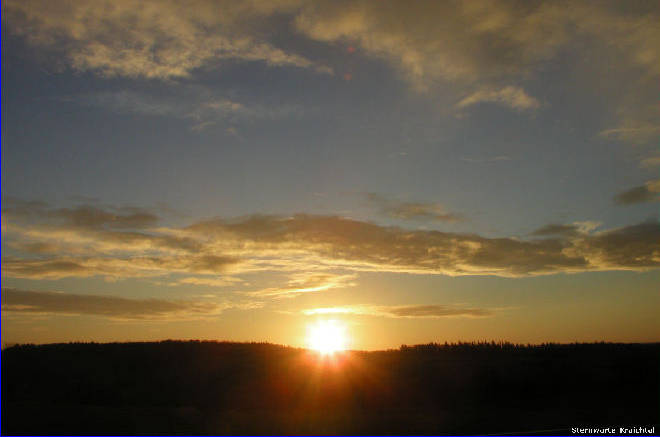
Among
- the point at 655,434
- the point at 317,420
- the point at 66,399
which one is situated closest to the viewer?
the point at 655,434

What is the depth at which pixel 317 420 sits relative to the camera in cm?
2122

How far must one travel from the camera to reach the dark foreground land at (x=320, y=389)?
20469 millimetres

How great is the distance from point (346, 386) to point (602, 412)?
11.6m

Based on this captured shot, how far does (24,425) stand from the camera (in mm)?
Result: 19672

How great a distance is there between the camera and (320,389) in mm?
27797

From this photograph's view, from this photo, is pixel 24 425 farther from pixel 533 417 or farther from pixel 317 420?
pixel 533 417

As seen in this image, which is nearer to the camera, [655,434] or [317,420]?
[655,434]

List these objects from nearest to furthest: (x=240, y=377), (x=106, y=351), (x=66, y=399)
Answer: (x=66, y=399)
(x=240, y=377)
(x=106, y=351)

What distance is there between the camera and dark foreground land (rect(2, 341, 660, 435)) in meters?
20.5

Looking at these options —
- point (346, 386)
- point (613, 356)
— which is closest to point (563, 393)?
point (613, 356)

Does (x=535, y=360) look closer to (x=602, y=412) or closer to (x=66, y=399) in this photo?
(x=602, y=412)

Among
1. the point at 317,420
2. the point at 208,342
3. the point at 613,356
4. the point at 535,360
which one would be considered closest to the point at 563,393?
the point at 535,360

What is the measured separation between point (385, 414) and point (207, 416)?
704 cm

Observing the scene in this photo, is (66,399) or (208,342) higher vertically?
(208,342)
